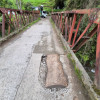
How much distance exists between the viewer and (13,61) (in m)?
3.52

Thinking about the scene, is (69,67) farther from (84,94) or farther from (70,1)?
(70,1)

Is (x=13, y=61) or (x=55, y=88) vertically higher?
(x=13, y=61)

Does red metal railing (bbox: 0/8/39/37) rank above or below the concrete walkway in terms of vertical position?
above

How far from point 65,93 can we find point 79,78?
2.09 ft

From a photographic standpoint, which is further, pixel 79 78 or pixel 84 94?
pixel 79 78

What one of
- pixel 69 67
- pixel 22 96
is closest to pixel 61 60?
pixel 69 67

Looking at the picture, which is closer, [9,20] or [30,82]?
[30,82]

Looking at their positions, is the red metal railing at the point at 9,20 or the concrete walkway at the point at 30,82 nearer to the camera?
the concrete walkway at the point at 30,82

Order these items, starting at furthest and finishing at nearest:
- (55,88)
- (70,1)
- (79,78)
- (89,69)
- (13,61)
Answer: (70,1)
(89,69)
(13,61)
(79,78)
(55,88)

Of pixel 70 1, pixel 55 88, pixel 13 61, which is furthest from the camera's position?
pixel 70 1

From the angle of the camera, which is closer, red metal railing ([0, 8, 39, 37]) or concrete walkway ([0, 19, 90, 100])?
concrete walkway ([0, 19, 90, 100])

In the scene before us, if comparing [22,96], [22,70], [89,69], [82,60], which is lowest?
[89,69]

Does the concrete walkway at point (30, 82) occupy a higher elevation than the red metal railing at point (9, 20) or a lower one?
lower

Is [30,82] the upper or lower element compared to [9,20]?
lower
